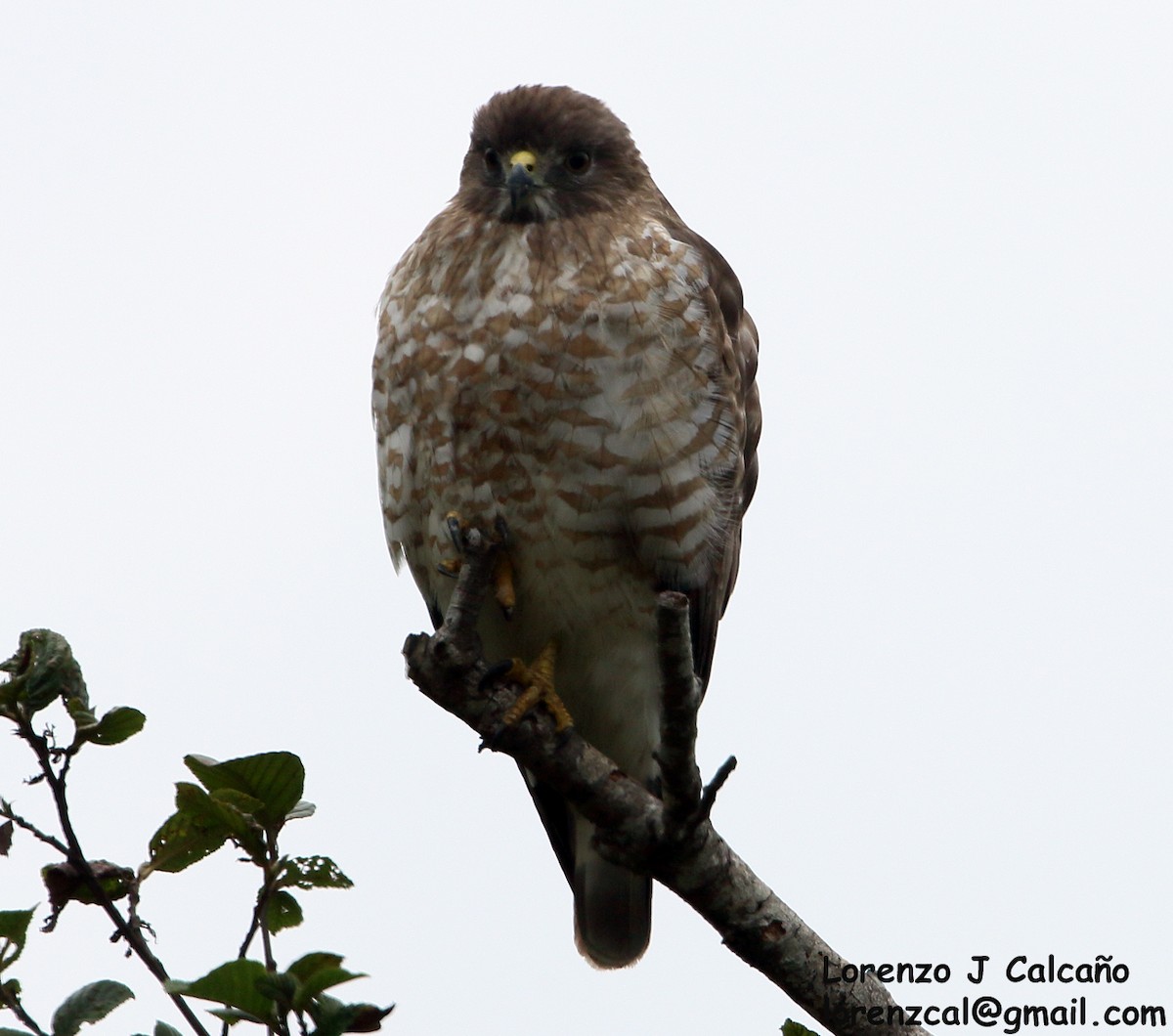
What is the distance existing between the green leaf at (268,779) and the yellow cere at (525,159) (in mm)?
2847

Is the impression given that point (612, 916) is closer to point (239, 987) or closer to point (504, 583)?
point (504, 583)

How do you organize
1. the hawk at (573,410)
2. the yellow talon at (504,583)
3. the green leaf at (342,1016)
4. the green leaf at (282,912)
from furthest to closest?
the yellow talon at (504,583), the hawk at (573,410), the green leaf at (282,912), the green leaf at (342,1016)

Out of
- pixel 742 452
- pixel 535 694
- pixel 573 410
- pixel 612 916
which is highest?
pixel 742 452

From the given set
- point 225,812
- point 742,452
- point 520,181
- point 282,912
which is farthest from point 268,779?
point 520,181

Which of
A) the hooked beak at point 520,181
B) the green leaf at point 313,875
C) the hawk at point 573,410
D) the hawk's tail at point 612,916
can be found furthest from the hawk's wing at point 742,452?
the green leaf at point 313,875

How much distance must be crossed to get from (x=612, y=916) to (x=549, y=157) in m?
2.55

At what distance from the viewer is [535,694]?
162 inches

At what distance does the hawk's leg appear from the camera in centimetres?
431

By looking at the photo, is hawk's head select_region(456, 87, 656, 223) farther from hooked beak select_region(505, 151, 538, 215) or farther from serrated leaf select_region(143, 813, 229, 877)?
serrated leaf select_region(143, 813, 229, 877)

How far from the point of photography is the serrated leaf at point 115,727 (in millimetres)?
2316

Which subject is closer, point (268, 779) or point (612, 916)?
point (268, 779)

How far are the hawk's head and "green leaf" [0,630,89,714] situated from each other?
279 centimetres

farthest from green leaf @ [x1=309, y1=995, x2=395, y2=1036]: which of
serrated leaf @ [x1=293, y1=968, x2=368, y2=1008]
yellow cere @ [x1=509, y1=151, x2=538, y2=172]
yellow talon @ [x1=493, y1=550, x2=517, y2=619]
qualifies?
yellow cere @ [x1=509, y1=151, x2=538, y2=172]

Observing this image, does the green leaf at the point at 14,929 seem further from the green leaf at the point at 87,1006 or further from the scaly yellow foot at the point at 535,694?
the scaly yellow foot at the point at 535,694
